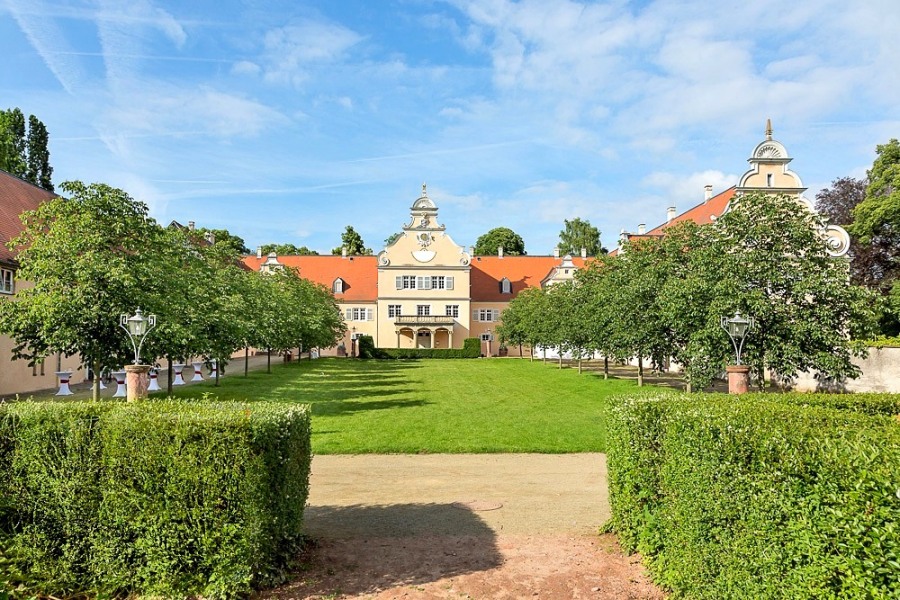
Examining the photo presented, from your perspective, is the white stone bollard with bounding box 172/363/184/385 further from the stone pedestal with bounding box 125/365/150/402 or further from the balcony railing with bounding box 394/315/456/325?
the balcony railing with bounding box 394/315/456/325

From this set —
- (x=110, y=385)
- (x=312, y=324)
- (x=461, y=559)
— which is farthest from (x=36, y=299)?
(x=312, y=324)

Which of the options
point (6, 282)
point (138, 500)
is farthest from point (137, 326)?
point (6, 282)

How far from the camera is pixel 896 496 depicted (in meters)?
3.53

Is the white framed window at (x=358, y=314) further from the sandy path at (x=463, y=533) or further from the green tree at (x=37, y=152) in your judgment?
the sandy path at (x=463, y=533)

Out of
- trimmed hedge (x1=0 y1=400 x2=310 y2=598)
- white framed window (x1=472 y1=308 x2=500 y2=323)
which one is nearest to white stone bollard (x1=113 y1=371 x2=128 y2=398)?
trimmed hedge (x1=0 y1=400 x2=310 y2=598)

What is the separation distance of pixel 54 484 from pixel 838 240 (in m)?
36.1

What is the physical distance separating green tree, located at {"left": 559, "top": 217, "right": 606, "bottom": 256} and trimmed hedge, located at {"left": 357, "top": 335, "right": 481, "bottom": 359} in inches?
1263

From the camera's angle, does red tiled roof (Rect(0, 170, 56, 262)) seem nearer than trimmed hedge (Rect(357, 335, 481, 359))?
Yes

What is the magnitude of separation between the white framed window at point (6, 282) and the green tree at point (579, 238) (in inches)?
2762

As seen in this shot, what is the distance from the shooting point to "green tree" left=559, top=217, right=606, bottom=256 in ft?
284

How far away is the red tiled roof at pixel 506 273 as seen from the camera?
66.1 m

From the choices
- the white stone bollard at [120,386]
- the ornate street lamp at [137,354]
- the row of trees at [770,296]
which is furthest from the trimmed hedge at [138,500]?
the white stone bollard at [120,386]

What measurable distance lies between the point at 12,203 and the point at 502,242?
70.8 meters

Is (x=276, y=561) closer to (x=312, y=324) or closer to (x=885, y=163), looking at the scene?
(x=312, y=324)
